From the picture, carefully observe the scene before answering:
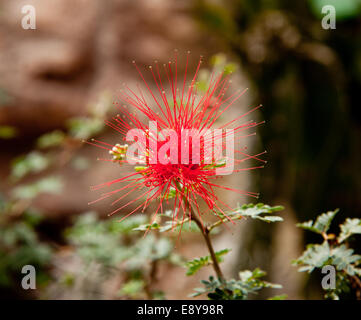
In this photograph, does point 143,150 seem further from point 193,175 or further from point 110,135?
point 110,135

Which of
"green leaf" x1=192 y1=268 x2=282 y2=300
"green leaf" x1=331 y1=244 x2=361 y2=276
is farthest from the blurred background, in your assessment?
"green leaf" x1=331 y1=244 x2=361 y2=276

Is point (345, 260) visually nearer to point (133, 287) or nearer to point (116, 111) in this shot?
point (133, 287)

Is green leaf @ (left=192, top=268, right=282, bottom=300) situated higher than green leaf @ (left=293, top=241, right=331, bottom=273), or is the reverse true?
green leaf @ (left=293, top=241, right=331, bottom=273)

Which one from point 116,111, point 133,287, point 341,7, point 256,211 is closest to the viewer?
point 256,211

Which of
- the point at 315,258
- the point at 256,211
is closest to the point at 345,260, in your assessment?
the point at 315,258

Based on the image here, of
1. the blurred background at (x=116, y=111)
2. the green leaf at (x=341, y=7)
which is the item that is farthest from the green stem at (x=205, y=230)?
the green leaf at (x=341, y=7)

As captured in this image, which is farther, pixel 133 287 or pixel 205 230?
pixel 133 287

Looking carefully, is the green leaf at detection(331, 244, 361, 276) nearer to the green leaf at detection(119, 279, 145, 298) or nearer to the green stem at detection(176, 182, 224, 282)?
the green stem at detection(176, 182, 224, 282)

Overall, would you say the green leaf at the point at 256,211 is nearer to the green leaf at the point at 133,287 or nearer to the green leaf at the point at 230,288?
the green leaf at the point at 230,288
